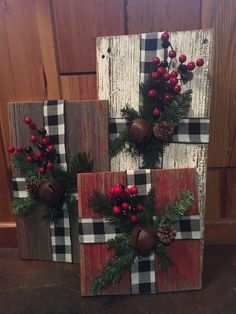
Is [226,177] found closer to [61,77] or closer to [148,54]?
[148,54]

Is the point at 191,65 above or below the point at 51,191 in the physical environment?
above

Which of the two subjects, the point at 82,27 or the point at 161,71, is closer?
the point at 161,71

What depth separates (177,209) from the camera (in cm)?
68

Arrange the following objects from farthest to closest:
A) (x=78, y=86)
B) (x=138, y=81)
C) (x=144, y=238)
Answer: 1. (x=78, y=86)
2. (x=138, y=81)
3. (x=144, y=238)

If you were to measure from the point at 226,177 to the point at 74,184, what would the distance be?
0.44m

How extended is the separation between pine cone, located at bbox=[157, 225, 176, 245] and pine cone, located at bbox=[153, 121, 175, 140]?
0.20m

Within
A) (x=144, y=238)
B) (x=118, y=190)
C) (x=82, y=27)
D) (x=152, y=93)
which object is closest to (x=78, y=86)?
(x=82, y=27)

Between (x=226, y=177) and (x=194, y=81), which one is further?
(x=226, y=177)

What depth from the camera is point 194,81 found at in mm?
727

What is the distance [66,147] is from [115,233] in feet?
0.81

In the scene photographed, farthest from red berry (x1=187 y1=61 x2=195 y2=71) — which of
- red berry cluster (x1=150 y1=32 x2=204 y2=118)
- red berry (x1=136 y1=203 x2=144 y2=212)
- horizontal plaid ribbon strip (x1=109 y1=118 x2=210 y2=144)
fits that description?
red berry (x1=136 y1=203 x2=144 y2=212)

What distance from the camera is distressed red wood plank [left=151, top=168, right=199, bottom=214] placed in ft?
2.30

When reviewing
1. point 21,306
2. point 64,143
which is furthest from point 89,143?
point 21,306

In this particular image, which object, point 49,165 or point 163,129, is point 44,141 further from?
point 163,129
